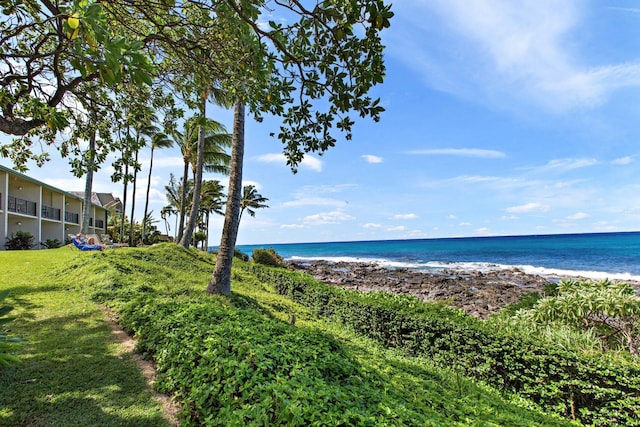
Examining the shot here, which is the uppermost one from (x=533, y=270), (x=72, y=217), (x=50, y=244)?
(x=72, y=217)

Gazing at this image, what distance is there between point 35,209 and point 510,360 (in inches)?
1187

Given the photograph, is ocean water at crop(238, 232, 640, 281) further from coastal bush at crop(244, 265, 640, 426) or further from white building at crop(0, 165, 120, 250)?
white building at crop(0, 165, 120, 250)

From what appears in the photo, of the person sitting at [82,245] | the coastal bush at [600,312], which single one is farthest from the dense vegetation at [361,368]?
the person sitting at [82,245]

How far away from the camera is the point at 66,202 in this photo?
29.3 metres

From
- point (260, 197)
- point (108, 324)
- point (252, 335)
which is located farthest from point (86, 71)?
point (260, 197)

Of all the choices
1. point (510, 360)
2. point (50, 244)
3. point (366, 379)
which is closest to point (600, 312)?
point (510, 360)

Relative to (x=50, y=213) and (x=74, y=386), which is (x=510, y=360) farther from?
(x=50, y=213)

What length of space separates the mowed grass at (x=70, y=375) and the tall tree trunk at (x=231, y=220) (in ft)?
9.43

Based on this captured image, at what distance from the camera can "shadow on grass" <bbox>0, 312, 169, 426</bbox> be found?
314 cm

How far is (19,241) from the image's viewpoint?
65.2 ft

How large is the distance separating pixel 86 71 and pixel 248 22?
153 centimetres

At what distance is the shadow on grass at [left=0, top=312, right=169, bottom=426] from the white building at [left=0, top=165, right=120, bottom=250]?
21399 millimetres

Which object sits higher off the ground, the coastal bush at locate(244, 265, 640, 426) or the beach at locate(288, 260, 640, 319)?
the coastal bush at locate(244, 265, 640, 426)

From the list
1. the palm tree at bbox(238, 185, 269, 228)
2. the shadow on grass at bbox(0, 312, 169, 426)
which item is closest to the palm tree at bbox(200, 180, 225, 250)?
the palm tree at bbox(238, 185, 269, 228)
